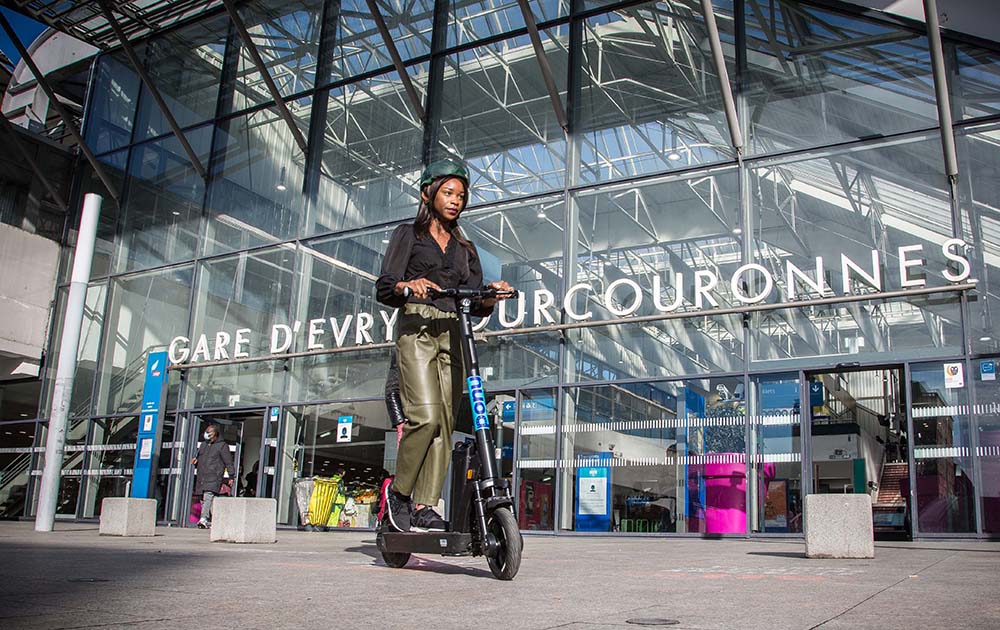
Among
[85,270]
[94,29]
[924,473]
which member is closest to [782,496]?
[924,473]

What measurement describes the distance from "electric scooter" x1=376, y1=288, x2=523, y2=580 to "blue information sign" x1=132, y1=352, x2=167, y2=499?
14.0 m

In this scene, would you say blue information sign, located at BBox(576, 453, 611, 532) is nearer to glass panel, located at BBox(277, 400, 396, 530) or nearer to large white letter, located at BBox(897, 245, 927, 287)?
glass panel, located at BBox(277, 400, 396, 530)

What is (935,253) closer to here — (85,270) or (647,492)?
(647,492)

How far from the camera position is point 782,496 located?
11.4 metres

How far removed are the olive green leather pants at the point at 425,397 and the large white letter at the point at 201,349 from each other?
13800 mm

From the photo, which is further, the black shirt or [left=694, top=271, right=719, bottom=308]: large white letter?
[left=694, top=271, right=719, bottom=308]: large white letter

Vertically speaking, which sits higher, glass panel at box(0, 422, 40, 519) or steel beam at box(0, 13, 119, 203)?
steel beam at box(0, 13, 119, 203)

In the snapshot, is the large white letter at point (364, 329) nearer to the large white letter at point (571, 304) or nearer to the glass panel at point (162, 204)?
the large white letter at point (571, 304)

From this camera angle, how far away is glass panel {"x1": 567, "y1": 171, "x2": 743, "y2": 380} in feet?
40.9

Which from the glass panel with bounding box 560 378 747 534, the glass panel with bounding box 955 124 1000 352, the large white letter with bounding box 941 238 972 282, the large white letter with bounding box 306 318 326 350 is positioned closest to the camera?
the glass panel with bounding box 955 124 1000 352

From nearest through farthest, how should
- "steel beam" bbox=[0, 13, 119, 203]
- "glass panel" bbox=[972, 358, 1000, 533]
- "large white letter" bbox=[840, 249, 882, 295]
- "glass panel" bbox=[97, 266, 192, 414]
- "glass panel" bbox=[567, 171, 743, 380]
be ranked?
"glass panel" bbox=[972, 358, 1000, 533] < "large white letter" bbox=[840, 249, 882, 295] < "glass panel" bbox=[567, 171, 743, 380] < "glass panel" bbox=[97, 266, 192, 414] < "steel beam" bbox=[0, 13, 119, 203]

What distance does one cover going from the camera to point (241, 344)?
16750mm

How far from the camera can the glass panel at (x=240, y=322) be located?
644 inches

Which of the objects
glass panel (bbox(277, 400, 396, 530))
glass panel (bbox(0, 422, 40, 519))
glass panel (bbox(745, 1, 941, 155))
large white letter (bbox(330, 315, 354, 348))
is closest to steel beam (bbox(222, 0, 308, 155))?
large white letter (bbox(330, 315, 354, 348))
